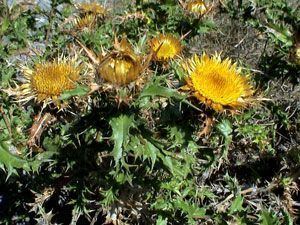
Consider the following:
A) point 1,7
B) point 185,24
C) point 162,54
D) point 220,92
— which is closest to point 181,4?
point 185,24

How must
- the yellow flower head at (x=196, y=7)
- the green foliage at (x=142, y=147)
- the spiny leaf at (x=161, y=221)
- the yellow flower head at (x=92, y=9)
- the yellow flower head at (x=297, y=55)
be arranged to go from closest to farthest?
the green foliage at (x=142, y=147), the spiny leaf at (x=161, y=221), the yellow flower head at (x=297, y=55), the yellow flower head at (x=196, y=7), the yellow flower head at (x=92, y=9)

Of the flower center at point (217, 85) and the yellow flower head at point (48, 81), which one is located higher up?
the flower center at point (217, 85)

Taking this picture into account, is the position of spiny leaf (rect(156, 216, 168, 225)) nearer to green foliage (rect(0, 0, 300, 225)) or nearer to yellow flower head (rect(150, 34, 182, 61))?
green foliage (rect(0, 0, 300, 225))

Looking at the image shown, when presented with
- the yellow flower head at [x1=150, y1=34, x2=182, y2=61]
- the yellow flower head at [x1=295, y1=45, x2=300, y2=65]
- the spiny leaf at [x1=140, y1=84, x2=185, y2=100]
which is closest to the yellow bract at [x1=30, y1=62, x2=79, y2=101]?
the spiny leaf at [x1=140, y1=84, x2=185, y2=100]

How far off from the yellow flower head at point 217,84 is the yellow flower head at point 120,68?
0.42 metres

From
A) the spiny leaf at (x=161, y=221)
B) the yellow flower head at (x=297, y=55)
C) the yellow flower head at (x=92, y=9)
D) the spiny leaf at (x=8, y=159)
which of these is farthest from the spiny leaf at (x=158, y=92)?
the yellow flower head at (x=92, y=9)

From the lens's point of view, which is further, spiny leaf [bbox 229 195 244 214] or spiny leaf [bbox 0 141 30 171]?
spiny leaf [bbox 229 195 244 214]

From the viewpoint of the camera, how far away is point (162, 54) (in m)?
3.28

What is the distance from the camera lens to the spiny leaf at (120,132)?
2.36 metres

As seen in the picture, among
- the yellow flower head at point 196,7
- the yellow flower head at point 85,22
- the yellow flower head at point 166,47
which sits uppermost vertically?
the yellow flower head at point 166,47

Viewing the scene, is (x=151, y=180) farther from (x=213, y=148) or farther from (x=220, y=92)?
(x=220, y=92)

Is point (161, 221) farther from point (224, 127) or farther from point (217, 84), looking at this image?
point (217, 84)

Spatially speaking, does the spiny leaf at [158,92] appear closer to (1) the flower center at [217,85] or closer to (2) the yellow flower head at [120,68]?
(2) the yellow flower head at [120,68]

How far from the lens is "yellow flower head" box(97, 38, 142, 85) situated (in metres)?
2.32
